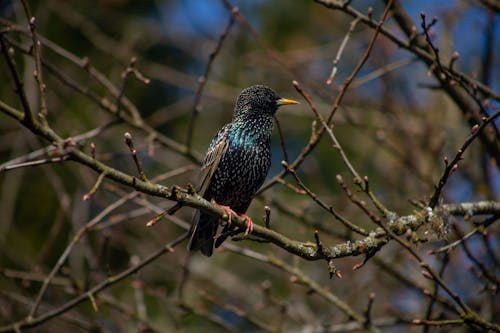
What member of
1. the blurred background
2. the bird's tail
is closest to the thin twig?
the blurred background

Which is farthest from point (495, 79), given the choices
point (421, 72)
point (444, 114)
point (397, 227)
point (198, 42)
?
point (397, 227)

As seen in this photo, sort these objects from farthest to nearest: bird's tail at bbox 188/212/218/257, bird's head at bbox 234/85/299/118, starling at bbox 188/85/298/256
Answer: bird's head at bbox 234/85/299/118 < starling at bbox 188/85/298/256 < bird's tail at bbox 188/212/218/257

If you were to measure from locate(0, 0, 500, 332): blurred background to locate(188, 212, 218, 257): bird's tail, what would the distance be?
0.79 ft

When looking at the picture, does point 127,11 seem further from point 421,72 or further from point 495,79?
point 495,79

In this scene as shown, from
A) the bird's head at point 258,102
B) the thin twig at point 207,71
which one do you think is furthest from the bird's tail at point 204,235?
the bird's head at point 258,102

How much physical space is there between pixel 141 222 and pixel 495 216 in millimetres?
4680

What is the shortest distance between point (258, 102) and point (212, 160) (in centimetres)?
71

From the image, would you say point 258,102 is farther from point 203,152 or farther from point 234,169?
point 203,152

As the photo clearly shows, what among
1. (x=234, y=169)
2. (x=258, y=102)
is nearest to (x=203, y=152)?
(x=258, y=102)

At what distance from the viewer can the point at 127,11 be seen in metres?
9.91

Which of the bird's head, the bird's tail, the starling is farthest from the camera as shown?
the bird's head

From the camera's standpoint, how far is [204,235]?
446 cm

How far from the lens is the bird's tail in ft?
14.4

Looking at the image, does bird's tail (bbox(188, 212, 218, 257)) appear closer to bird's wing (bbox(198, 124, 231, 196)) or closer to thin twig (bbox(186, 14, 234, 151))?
bird's wing (bbox(198, 124, 231, 196))
